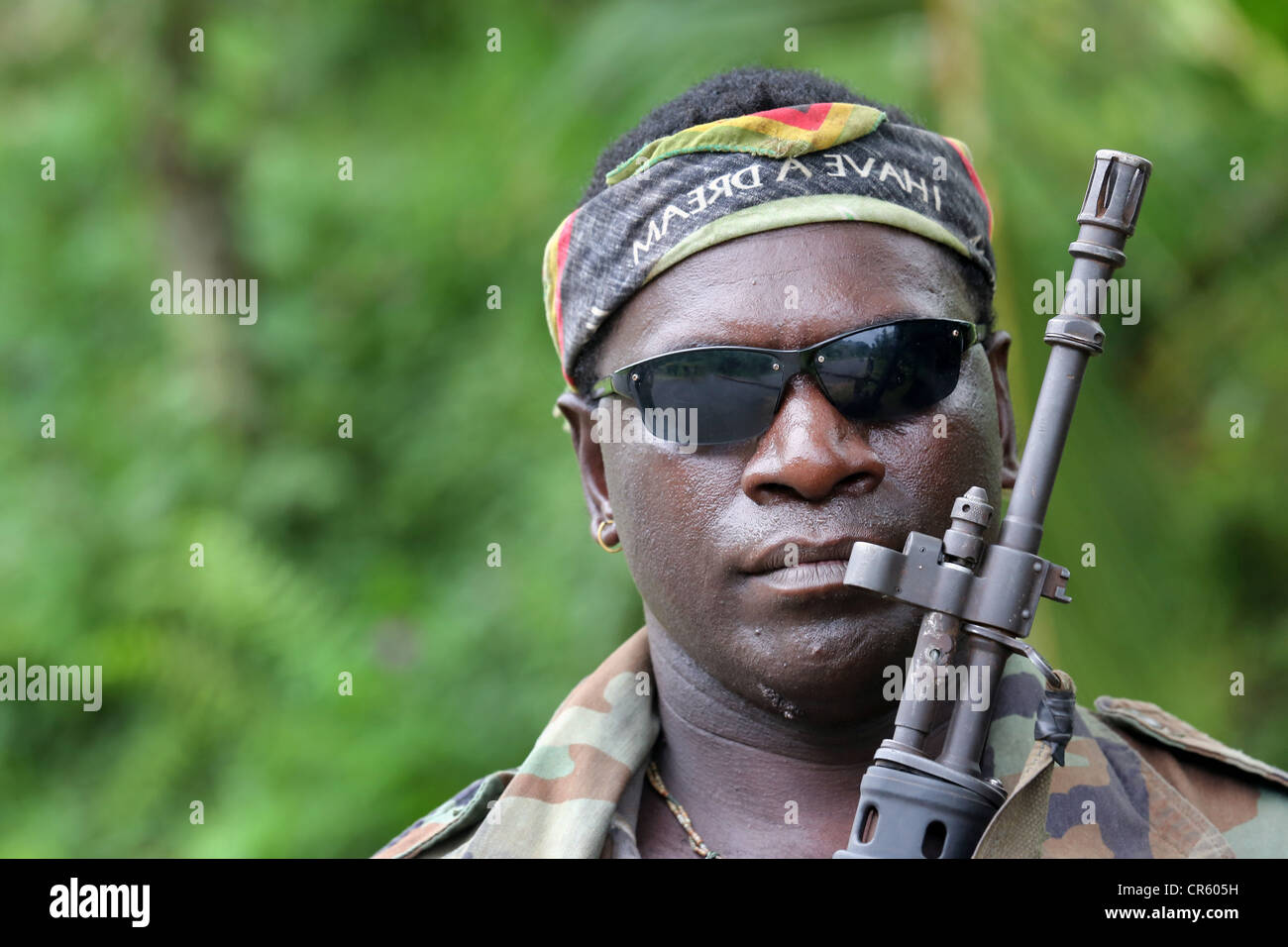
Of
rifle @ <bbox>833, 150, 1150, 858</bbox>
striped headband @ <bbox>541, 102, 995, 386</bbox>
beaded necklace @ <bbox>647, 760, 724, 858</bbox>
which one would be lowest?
beaded necklace @ <bbox>647, 760, 724, 858</bbox>

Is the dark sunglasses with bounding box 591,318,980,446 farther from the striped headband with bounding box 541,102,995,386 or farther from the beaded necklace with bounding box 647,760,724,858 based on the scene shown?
the beaded necklace with bounding box 647,760,724,858

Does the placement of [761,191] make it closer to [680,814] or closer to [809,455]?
[809,455]

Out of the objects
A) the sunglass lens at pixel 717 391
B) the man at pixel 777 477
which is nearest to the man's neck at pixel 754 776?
the man at pixel 777 477

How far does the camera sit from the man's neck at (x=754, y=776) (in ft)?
8.28

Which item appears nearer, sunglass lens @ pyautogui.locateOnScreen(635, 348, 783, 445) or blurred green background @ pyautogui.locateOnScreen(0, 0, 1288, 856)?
sunglass lens @ pyautogui.locateOnScreen(635, 348, 783, 445)

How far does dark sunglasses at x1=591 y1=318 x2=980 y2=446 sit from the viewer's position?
231 centimetres

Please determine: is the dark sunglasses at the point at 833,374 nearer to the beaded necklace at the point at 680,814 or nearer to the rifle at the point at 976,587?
the rifle at the point at 976,587

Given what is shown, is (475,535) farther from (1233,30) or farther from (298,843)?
(1233,30)

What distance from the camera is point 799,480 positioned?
2.26 m

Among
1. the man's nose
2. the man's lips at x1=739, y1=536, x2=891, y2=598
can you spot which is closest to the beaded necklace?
the man's lips at x1=739, y1=536, x2=891, y2=598

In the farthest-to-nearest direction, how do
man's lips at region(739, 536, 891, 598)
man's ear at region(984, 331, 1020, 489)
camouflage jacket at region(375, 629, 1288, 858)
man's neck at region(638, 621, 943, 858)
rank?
man's ear at region(984, 331, 1020, 489) < man's neck at region(638, 621, 943, 858) < camouflage jacket at region(375, 629, 1288, 858) < man's lips at region(739, 536, 891, 598)

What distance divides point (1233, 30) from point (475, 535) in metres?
4.43

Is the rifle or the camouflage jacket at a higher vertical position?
the rifle

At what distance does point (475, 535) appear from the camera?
750 centimetres
